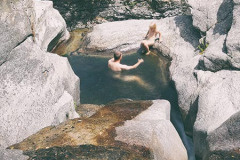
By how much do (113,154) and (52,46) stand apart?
1089 cm

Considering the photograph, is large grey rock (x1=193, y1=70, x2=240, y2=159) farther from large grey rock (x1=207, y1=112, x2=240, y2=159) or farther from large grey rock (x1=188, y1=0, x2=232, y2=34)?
large grey rock (x1=188, y1=0, x2=232, y2=34)

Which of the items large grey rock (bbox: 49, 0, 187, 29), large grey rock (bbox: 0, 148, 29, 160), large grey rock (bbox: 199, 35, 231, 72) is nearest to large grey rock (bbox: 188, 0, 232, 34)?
large grey rock (bbox: 199, 35, 231, 72)

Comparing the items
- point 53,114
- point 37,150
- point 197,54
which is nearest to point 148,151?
point 37,150

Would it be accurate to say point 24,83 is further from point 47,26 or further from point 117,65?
point 47,26

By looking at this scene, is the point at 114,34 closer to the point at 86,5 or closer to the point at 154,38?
the point at 154,38

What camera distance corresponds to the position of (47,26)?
15.0 metres

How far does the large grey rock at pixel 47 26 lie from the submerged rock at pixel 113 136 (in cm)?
713

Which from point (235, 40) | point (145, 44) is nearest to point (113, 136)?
point (235, 40)

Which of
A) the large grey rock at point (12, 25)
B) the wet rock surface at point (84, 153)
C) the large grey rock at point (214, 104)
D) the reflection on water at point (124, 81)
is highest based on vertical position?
the large grey rock at point (12, 25)

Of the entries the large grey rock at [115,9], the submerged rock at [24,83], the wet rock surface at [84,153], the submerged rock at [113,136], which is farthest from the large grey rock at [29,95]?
the large grey rock at [115,9]

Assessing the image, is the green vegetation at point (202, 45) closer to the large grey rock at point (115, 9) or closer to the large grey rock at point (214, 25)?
the large grey rock at point (214, 25)

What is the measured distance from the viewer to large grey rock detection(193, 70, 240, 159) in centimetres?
884

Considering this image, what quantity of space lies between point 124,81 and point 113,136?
19.3 ft

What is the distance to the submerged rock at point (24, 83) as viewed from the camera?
25.3ft
